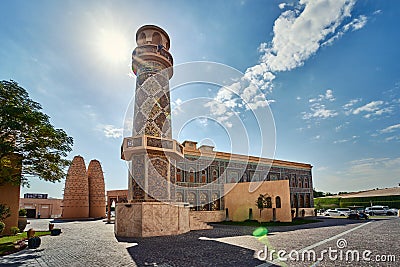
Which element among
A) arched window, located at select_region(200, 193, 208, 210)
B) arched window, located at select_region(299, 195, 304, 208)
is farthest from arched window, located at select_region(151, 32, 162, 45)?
arched window, located at select_region(299, 195, 304, 208)

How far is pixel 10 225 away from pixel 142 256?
474 inches

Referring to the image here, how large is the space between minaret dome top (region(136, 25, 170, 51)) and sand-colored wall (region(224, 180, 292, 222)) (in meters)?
16.3

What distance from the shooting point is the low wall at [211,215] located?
90.8 feet

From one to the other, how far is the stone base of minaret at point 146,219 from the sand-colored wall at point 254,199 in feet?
42.3

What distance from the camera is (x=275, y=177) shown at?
37.7m

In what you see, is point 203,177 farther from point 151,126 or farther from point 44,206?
point 44,206

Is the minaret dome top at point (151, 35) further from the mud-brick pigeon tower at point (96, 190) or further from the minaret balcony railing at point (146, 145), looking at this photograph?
the mud-brick pigeon tower at point (96, 190)

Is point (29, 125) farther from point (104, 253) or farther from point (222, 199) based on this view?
point (222, 199)

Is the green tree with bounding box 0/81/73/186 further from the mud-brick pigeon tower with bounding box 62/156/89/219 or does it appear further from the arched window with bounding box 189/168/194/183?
the mud-brick pigeon tower with bounding box 62/156/89/219

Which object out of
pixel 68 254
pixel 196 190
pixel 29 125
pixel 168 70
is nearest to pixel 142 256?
pixel 68 254

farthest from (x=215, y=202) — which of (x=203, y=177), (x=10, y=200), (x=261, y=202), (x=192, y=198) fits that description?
(x=10, y=200)

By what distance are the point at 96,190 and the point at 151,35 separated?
2915 centimetres

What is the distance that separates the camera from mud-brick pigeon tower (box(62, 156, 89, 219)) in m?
37.4

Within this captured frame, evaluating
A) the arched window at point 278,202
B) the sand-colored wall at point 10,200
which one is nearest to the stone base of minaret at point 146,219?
the sand-colored wall at point 10,200
